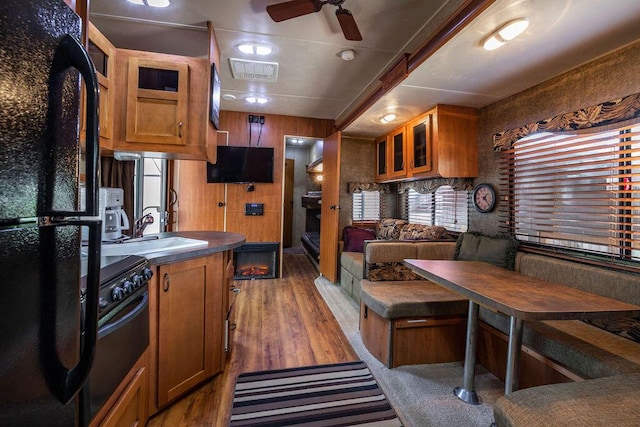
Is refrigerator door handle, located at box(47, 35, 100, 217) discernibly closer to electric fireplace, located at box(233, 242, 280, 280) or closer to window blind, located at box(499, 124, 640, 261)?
window blind, located at box(499, 124, 640, 261)

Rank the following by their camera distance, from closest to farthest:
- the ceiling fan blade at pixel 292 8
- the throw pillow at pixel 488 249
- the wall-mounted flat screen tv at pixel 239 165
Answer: the ceiling fan blade at pixel 292 8 → the throw pillow at pixel 488 249 → the wall-mounted flat screen tv at pixel 239 165

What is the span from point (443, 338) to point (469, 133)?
6.56 feet

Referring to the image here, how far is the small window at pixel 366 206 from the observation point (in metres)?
4.34

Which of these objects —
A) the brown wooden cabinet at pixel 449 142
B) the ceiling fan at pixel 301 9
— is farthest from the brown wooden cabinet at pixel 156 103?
the brown wooden cabinet at pixel 449 142

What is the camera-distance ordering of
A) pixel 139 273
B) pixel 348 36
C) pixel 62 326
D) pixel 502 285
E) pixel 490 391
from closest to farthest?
pixel 62 326, pixel 139 273, pixel 502 285, pixel 490 391, pixel 348 36

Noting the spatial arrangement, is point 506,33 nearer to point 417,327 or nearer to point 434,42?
point 434,42

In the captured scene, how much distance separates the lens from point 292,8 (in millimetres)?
1693

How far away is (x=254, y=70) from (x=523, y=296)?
2944 mm

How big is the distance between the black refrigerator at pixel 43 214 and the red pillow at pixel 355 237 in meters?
3.45

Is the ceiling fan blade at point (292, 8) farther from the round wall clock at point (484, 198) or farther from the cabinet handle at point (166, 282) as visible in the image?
the round wall clock at point (484, 198)

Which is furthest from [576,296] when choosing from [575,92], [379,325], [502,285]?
[575,92]

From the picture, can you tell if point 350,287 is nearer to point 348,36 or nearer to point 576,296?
point 576,296

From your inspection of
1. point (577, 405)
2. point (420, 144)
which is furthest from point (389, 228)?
point (577, 405)

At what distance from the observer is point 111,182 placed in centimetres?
238
